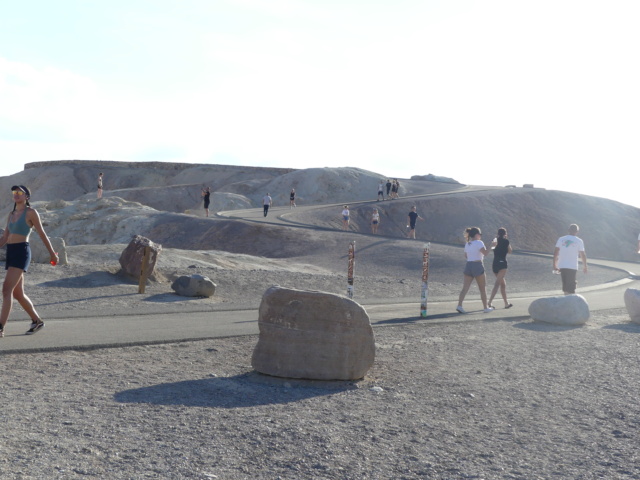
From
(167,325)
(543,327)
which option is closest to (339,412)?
(167,325)

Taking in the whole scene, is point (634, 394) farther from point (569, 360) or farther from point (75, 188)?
point (75, 188)

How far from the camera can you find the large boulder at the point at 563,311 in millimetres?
13320

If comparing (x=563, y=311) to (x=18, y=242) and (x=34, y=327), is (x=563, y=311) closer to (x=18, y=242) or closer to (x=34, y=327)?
(x=34, y=327)

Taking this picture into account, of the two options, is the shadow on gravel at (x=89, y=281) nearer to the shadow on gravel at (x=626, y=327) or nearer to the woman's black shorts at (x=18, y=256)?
the woman's black shorts at (x=18, y=256)

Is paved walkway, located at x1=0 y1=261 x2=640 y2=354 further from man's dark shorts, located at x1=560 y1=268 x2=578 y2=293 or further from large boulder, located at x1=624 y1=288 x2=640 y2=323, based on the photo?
large boulder, located at x1=624 y1=288 x2=640 y2=323

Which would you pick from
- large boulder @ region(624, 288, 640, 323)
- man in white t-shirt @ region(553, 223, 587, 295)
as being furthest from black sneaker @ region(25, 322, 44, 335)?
large boulder @ region(624, 288, 640, 323)

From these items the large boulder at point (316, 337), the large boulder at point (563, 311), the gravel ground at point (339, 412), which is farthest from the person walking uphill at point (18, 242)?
the large boulder at point (563, 311)

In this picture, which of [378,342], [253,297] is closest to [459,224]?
[253,297]

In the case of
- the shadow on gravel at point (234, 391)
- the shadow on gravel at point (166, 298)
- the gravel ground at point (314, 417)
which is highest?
the gravel ground at point (314, 417)

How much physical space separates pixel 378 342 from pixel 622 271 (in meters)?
24.3

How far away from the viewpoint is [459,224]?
61875 mm

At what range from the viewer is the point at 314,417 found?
667 cm

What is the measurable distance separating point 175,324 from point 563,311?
6.74 m

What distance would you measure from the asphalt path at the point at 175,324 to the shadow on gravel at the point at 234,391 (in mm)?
2276
